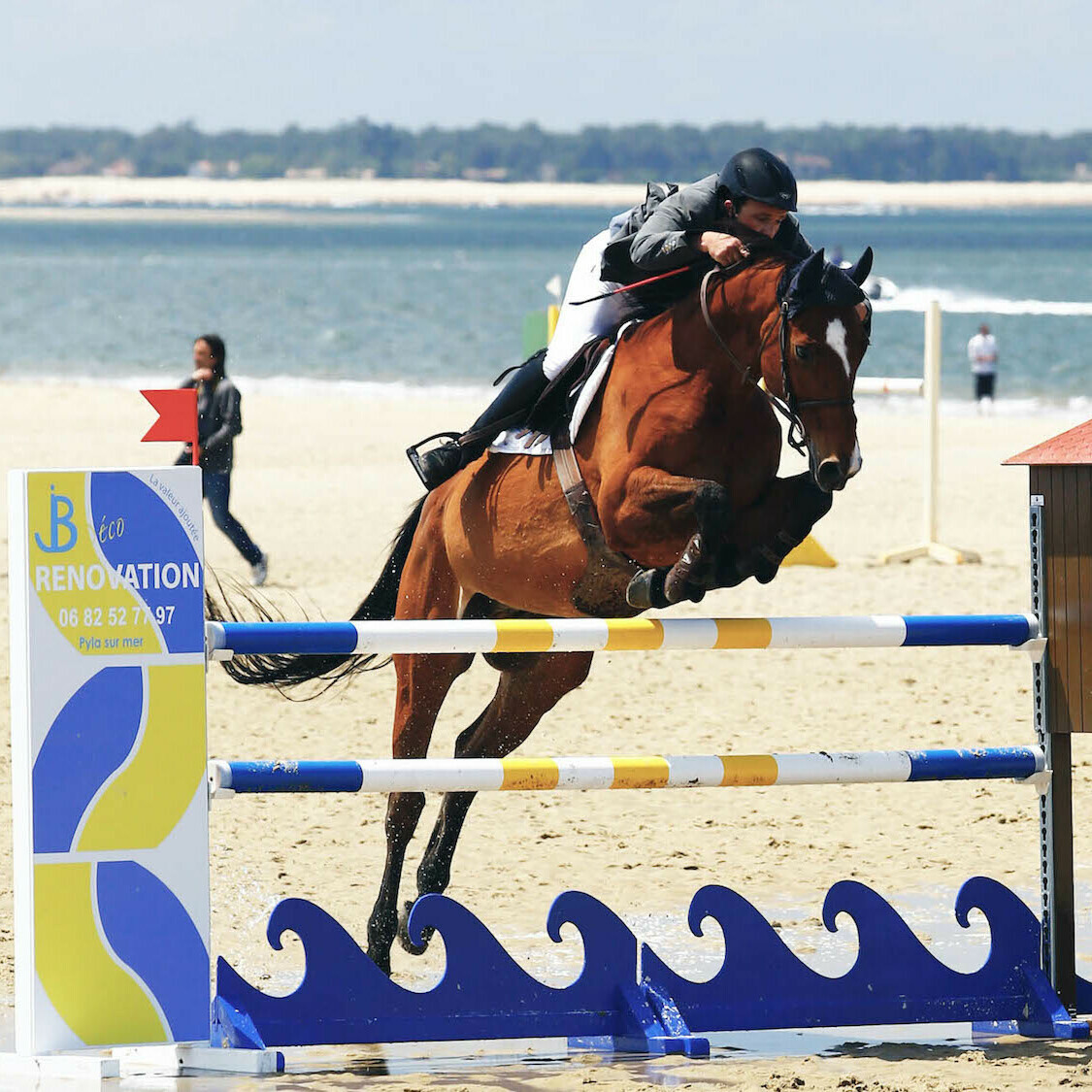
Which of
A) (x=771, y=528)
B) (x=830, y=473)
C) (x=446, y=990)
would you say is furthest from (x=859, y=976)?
(x=830, y=473)

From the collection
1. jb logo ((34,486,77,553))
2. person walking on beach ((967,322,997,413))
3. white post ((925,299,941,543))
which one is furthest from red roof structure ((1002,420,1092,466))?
person walking on beach ((967,322,997,413))

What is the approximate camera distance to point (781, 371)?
12.9 feet

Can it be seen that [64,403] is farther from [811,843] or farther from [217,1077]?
[217,1077]

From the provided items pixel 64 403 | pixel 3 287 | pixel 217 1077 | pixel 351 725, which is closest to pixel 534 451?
pixel 217 1077

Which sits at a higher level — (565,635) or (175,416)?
(175,416)

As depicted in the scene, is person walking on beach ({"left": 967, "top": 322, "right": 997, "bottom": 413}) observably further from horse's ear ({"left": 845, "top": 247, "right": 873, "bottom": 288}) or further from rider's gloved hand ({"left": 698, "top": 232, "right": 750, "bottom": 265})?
horse's ear ({"left": 845, "top": 247, "right": 873, "bottom": 288})

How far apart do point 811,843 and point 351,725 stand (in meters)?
2.33

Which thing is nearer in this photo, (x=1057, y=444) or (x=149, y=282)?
(x=1057, y=444)

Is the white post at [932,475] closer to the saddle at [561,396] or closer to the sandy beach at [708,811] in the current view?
the sandy beach at [708,811]

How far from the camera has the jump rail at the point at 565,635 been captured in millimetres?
3725

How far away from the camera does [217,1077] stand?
3.74 metres

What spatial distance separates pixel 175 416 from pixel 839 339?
135 centimetres

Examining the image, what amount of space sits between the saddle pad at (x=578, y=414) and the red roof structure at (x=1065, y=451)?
3.24 ft

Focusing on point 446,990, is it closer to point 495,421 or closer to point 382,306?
point 495,421
